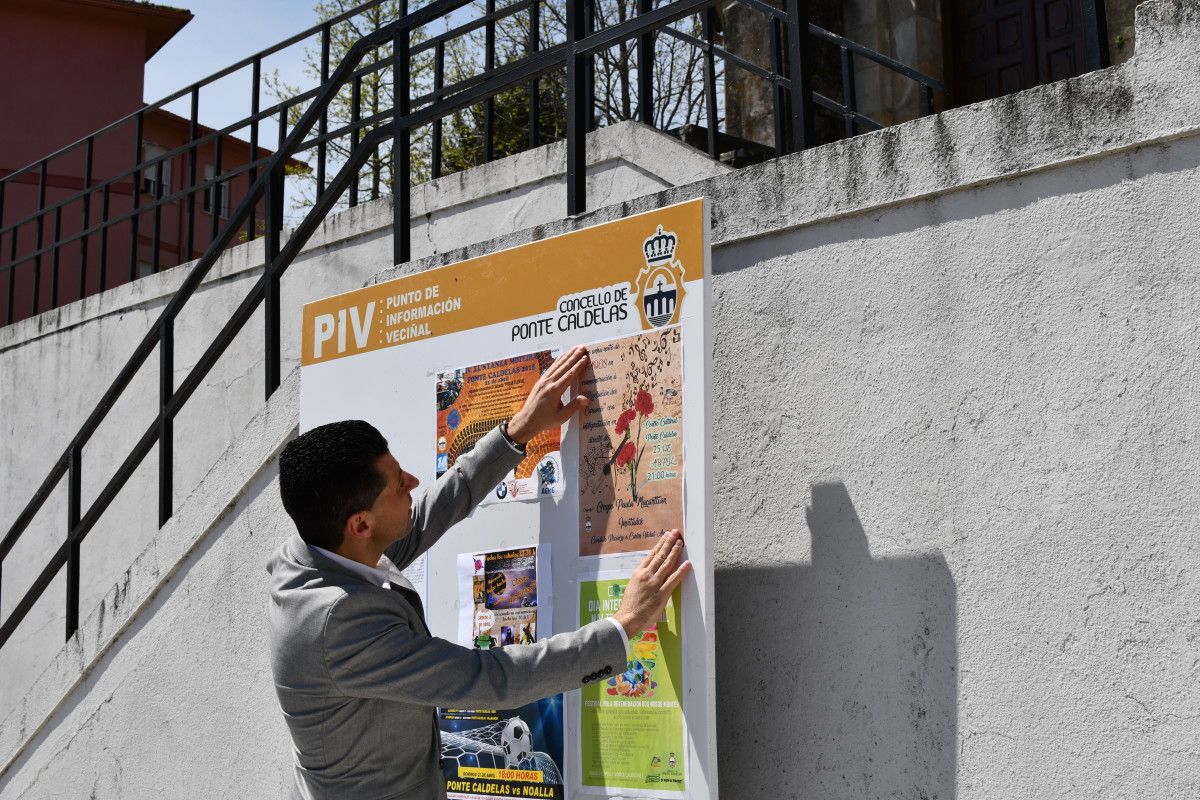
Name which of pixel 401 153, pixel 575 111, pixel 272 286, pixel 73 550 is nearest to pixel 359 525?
pixel 575 111

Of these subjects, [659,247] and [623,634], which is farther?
[659,247]

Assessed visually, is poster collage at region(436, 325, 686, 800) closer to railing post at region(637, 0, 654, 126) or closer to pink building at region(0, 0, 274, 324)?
railing post at region(637, 0, 654, 126)

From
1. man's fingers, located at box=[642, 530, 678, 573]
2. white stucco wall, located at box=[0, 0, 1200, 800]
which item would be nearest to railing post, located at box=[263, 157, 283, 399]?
white stucco wall, located at box=[0, 0, 1200, 800]

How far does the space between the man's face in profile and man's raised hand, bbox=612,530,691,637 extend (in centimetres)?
58

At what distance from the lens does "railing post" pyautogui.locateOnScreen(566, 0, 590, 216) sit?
14.1 ft

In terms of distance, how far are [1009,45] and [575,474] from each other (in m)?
6.55

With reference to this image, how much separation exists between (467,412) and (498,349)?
217 mm

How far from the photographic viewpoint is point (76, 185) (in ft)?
66.5

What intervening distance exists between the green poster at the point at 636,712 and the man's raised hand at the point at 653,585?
7cm

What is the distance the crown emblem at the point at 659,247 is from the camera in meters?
3.43

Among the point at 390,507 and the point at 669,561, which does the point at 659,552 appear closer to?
the point at 669,561

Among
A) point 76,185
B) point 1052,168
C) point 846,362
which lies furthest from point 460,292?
point 76,185

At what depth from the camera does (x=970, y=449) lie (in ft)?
10.2

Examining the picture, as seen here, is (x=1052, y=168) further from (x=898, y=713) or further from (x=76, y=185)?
(x=76, y=185)
